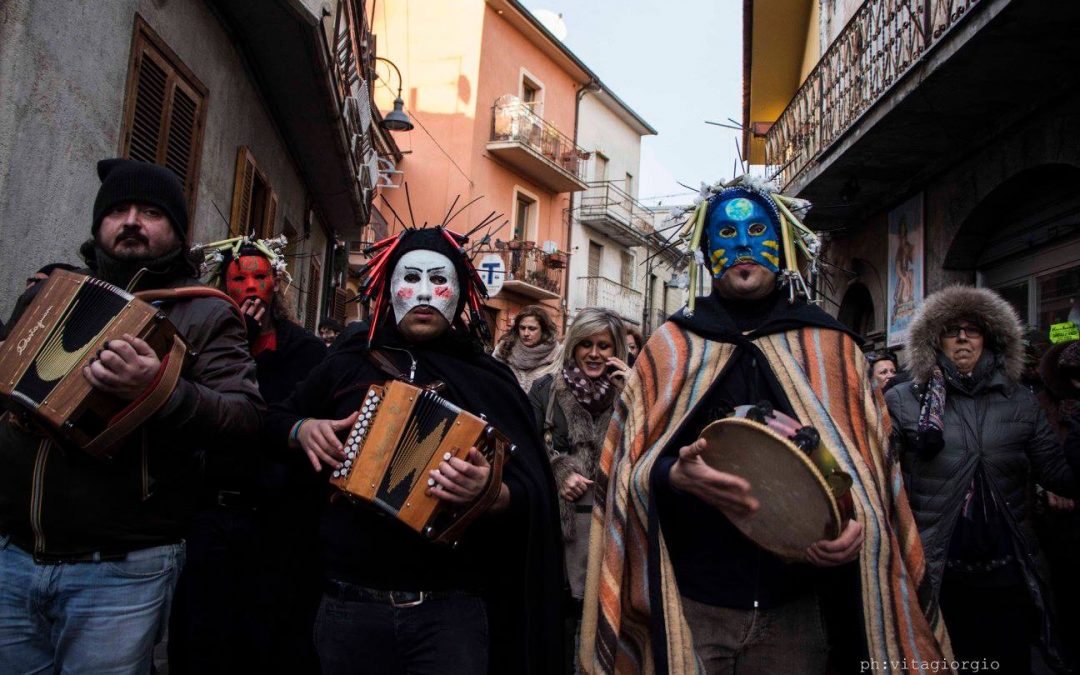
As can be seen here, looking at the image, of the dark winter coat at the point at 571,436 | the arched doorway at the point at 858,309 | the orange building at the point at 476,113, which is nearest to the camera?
the dark winter coat at the point at 571,436

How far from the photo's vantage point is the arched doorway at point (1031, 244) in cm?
801

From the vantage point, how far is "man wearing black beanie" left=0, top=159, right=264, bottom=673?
97.7 inches

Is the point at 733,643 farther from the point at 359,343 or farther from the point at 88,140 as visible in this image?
the point at 88,140

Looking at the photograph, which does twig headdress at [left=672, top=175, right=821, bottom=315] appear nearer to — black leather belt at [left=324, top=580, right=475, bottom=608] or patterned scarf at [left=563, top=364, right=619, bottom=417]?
black leather belt at [left=324, top=580, right=475, bottom=608]

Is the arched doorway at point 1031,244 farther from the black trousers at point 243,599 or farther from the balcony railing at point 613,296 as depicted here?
the balcony railing at point 613,296

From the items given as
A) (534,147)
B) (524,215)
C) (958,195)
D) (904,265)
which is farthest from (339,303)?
(958,195)

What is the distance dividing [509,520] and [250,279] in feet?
9.24

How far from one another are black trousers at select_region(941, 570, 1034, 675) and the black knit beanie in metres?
3.56

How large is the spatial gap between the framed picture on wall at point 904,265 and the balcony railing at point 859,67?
4.36 feet

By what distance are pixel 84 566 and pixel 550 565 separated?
1.43 metres

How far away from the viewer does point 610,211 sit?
31203mm

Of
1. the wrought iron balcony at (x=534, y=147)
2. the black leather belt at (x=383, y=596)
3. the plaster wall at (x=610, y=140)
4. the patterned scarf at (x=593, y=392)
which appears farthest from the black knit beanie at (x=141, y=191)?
the plaster wall at (x=610, y=140)

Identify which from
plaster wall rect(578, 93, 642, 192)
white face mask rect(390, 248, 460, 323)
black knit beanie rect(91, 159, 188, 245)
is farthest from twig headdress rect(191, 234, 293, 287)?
plaster wall rect(578, 93, 642, 192)

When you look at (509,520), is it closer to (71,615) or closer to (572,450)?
(71,615)
